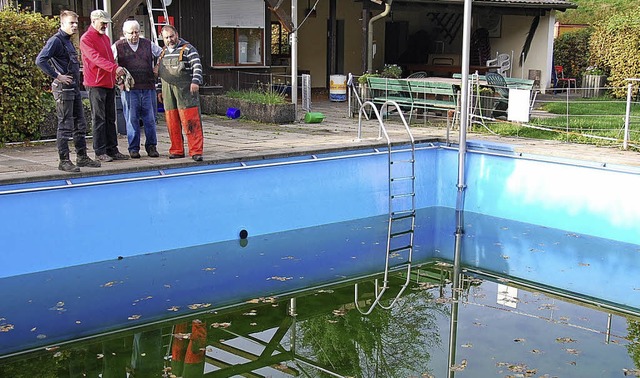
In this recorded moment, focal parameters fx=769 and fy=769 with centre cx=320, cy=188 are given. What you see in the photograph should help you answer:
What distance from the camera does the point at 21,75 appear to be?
32.1 feet

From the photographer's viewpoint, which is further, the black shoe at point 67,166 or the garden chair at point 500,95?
the garden chair at point 500,95

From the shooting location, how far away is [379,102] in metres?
14.4

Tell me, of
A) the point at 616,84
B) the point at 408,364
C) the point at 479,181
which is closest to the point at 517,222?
the point at 479,181

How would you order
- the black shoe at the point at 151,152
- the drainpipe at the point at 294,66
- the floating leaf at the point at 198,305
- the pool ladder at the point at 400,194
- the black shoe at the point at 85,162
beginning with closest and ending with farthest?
the floating leaf at the point at 198,305
the black shoe at the point at 85,162
the black shoe at the point at 151,152
the pool ladder at the point at 400,194
the drainpipe at the point at 294,66

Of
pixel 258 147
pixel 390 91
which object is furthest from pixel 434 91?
pixel 258 147

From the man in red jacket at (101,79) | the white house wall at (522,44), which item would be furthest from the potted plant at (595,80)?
the man in red jacket at (101,79)

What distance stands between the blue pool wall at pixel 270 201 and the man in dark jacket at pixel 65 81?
0.44 meters

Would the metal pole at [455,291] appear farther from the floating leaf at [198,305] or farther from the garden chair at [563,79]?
the garden chair at [563,79]

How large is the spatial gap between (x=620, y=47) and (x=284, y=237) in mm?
12263

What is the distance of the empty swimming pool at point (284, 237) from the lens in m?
7.27

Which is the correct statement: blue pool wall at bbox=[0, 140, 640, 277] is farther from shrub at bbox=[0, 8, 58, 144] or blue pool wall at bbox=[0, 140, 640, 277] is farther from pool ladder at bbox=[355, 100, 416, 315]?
shrub at bbox=[0, 8, 58, 144]

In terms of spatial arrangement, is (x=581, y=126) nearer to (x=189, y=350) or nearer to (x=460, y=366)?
(x=460, y=366)

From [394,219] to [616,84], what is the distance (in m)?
10.3

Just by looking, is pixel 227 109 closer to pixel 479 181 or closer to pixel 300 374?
pixel 479 181
